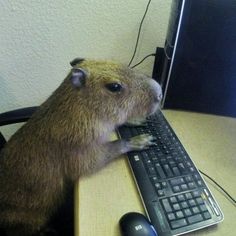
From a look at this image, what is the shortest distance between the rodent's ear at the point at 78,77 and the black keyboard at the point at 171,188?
23 centimetres

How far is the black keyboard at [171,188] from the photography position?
596mm

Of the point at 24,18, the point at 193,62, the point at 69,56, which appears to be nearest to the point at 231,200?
the point at 193,62

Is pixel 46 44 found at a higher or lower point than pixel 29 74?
higher

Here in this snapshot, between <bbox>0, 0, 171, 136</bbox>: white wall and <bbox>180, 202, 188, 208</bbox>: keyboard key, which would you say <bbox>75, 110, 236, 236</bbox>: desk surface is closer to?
<bbox>180, 202, 188, 208</bbox>: keyboard key

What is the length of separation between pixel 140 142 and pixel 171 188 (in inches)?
6.6

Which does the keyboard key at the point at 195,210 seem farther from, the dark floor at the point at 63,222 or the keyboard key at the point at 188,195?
the dark floor at the point at 63,222

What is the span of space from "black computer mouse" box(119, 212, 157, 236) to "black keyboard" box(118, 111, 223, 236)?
4 centimetres

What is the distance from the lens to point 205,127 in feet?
3.04

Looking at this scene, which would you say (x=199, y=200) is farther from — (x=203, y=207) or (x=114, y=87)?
(x=114, y=87)

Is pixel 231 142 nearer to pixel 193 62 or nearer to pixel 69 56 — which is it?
pixel 193 62

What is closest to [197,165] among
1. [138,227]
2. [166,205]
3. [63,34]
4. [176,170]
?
[176,170]

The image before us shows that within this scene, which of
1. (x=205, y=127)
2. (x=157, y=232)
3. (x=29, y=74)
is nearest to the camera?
(x=157, y=232)

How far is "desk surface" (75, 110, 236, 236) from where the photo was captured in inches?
23.8

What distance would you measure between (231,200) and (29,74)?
906 mm
